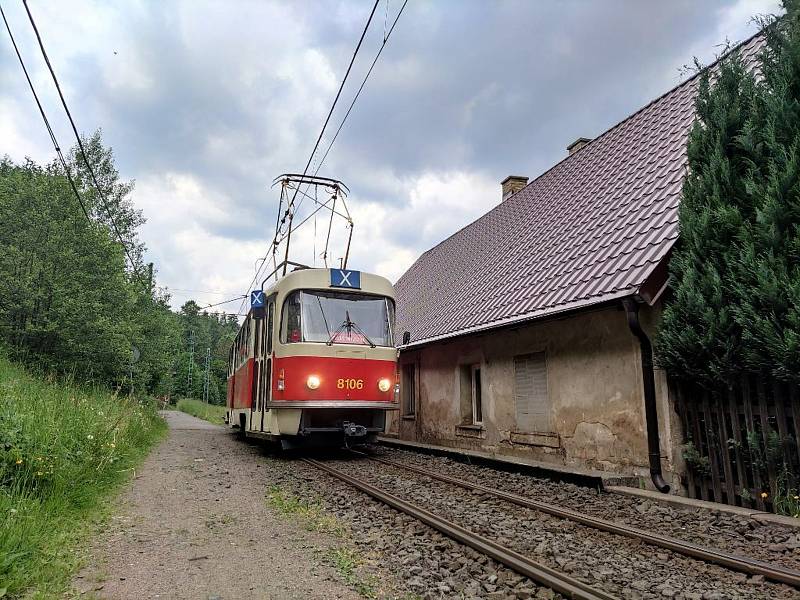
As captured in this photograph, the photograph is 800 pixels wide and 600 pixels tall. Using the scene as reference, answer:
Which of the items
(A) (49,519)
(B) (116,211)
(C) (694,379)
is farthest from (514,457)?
(B) (116,211)

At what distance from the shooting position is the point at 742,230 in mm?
5570

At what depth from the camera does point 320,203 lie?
14.3 meters

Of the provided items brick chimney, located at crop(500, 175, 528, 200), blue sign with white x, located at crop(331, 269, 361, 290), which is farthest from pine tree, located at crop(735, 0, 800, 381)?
brick chimney, located at crop(500, 175, 528, 200)

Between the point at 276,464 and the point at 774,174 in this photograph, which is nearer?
the point at 774,174

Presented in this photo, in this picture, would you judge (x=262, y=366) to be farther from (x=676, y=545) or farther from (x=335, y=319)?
(x=676, y=545)

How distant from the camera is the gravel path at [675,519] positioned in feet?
14.3

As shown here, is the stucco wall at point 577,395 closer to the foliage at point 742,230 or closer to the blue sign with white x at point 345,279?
the foliage at point 742,230

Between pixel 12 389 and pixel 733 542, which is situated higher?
pixel 12 389

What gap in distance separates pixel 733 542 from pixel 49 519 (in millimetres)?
6059

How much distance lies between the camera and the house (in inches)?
288

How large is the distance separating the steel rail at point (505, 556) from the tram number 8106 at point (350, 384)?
3310 mm

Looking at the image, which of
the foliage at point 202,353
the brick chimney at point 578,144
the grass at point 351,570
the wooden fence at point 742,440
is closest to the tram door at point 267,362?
the grass at point 351,570

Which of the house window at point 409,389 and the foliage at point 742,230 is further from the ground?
the foliage at point 742,230

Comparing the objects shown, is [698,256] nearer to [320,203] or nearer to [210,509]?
[210,509]
